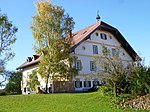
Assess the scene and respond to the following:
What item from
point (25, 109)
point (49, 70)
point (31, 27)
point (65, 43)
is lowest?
point (25, 109)

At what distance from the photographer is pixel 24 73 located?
46.8 m

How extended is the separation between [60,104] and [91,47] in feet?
70.5

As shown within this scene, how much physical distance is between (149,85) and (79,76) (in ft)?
56.7

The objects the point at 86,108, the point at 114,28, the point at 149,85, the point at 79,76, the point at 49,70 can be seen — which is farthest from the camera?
the point at 114,28

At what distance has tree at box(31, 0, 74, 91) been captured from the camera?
31.8m

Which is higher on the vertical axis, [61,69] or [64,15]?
[64,15]

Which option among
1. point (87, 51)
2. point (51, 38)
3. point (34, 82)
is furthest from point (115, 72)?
point (34, 82)

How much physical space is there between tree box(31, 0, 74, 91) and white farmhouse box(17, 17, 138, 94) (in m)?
2.95

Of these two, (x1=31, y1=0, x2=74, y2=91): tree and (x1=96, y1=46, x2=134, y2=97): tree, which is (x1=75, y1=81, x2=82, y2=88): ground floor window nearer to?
(x1=31, y1=0, x2=74, y2=91): tree

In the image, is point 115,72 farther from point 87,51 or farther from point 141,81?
point 87,51

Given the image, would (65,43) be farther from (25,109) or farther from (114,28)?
(25,109)

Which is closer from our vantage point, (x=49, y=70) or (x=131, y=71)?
(x=131, y=71)

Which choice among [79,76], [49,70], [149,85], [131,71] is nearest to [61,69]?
[49,70]

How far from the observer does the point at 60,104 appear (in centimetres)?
1873
